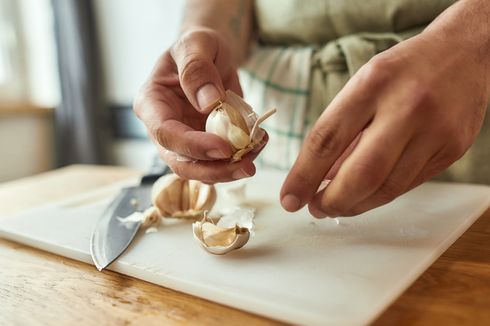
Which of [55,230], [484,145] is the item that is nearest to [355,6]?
[484,145]

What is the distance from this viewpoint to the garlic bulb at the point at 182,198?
2.15 feet

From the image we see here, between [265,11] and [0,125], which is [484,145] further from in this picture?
[0,125]

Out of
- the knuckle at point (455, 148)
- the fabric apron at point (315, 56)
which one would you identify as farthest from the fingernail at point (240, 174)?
the fabric apron at point (315, 56)

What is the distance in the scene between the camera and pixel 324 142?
0.47 metres

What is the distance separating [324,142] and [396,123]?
7 cm

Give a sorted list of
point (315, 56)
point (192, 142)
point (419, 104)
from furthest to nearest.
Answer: point (315, 56) → point (192, 142) → point (419, 104)

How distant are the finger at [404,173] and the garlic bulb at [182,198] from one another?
9.6 inches

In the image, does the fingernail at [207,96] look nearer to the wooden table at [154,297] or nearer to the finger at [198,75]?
the finger at [198,75]

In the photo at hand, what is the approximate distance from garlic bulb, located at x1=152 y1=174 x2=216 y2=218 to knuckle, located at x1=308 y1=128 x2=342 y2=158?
0.23 m

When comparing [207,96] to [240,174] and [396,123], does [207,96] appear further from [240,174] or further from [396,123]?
[396,123]

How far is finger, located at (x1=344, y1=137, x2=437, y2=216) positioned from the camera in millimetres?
448

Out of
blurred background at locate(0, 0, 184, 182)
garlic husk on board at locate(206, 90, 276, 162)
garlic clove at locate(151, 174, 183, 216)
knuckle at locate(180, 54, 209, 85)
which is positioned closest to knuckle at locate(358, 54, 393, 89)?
garlic husk on board at locate(206, 90, 276, 162)

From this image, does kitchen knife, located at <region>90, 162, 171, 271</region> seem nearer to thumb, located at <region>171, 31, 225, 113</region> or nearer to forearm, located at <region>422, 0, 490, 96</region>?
thumb, located at <region>171, 31, 225, 113</region>

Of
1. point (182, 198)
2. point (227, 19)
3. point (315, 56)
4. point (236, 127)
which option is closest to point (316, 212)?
point (236, 127)
